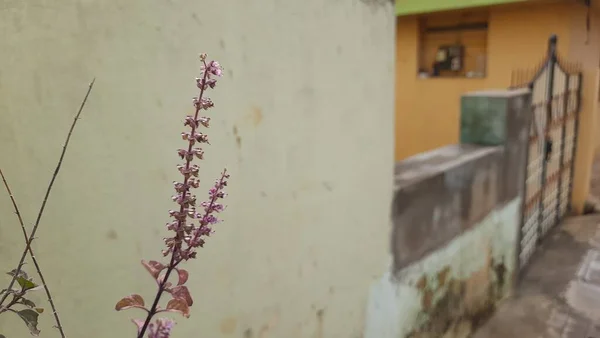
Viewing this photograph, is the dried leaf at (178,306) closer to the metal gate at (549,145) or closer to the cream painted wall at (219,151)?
the cream painted wall at (219,151)

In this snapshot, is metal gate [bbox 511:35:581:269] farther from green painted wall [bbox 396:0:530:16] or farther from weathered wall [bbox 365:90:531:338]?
green painted wall [bbox 396:0:530:16]

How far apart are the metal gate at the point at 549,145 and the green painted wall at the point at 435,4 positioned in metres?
0.92

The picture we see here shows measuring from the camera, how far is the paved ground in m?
3.42

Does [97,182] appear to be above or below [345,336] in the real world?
above

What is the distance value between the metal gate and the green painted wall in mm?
919

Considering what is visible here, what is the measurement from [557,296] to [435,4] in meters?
3.53

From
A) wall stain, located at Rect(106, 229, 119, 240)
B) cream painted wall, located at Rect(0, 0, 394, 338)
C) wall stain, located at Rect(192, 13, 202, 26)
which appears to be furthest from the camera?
wall stain, located at Rect(192, 13, 202, 26)

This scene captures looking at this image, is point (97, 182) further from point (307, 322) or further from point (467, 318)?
point (467, 318)

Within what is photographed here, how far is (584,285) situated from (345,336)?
2989 mm

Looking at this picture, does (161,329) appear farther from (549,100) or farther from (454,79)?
(454,79)

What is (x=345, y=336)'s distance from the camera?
2.04 metres

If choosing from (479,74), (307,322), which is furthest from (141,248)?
(479,74)

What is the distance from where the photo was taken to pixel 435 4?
5797 mm

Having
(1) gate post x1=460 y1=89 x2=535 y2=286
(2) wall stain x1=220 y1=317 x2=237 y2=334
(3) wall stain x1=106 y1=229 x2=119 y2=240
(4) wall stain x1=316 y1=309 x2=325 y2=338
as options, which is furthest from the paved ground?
(3) wall stain x1=106 y1=229 x2=119 y2=240
